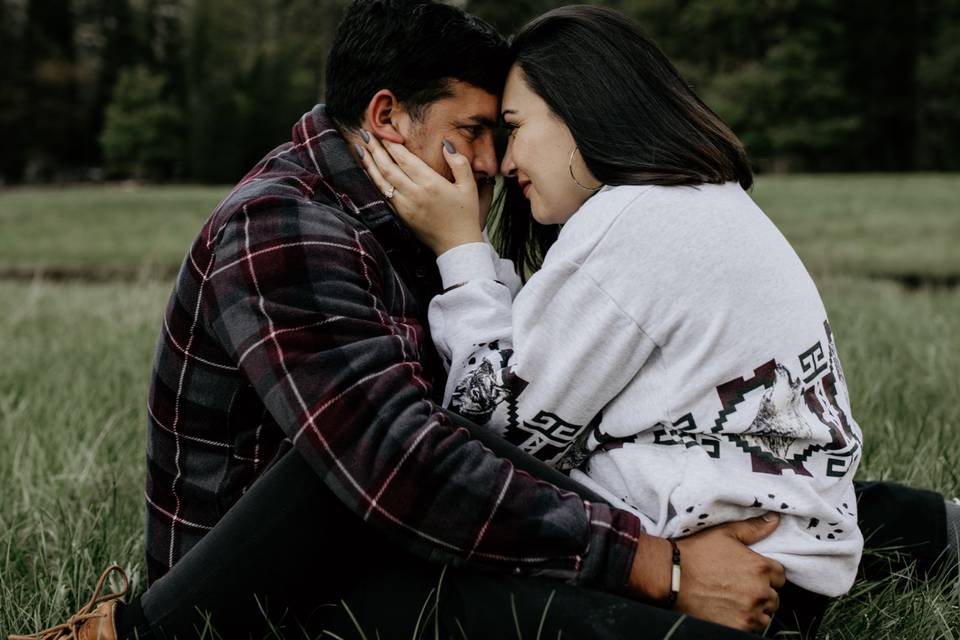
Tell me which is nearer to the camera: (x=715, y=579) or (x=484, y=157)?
(x=715, y=579)

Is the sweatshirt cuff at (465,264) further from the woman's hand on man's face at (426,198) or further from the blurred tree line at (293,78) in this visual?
the blurred tree line at (293,78)

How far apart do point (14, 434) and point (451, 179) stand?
192 centimetres

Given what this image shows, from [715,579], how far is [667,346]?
40 cm

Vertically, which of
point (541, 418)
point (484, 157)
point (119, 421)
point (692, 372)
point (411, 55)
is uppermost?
point (411, 55)

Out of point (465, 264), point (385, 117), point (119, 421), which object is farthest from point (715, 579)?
point (119, 421)

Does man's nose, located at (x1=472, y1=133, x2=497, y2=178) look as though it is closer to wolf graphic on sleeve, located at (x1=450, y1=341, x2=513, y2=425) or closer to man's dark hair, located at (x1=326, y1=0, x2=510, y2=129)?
man's dark hair, located at (x1=326, y1=0, x2=510, y2=129)

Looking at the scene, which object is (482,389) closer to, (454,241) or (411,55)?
(454,241)

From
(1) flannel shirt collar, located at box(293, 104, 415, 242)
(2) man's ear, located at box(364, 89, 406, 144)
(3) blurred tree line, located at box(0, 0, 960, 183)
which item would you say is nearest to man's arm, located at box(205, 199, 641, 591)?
(1) flannel shirt collar, located at box(293, 104, 415, 242)

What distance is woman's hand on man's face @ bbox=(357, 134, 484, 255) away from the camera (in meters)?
1.90

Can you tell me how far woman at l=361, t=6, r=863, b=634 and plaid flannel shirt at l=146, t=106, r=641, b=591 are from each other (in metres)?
0.13

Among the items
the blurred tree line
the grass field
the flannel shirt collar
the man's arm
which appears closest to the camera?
the man's arm

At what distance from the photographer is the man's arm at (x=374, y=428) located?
149 cm

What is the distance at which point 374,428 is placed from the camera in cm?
148

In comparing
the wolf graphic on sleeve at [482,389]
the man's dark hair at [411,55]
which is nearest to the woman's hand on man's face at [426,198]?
the man's dark hair at [411,55]
